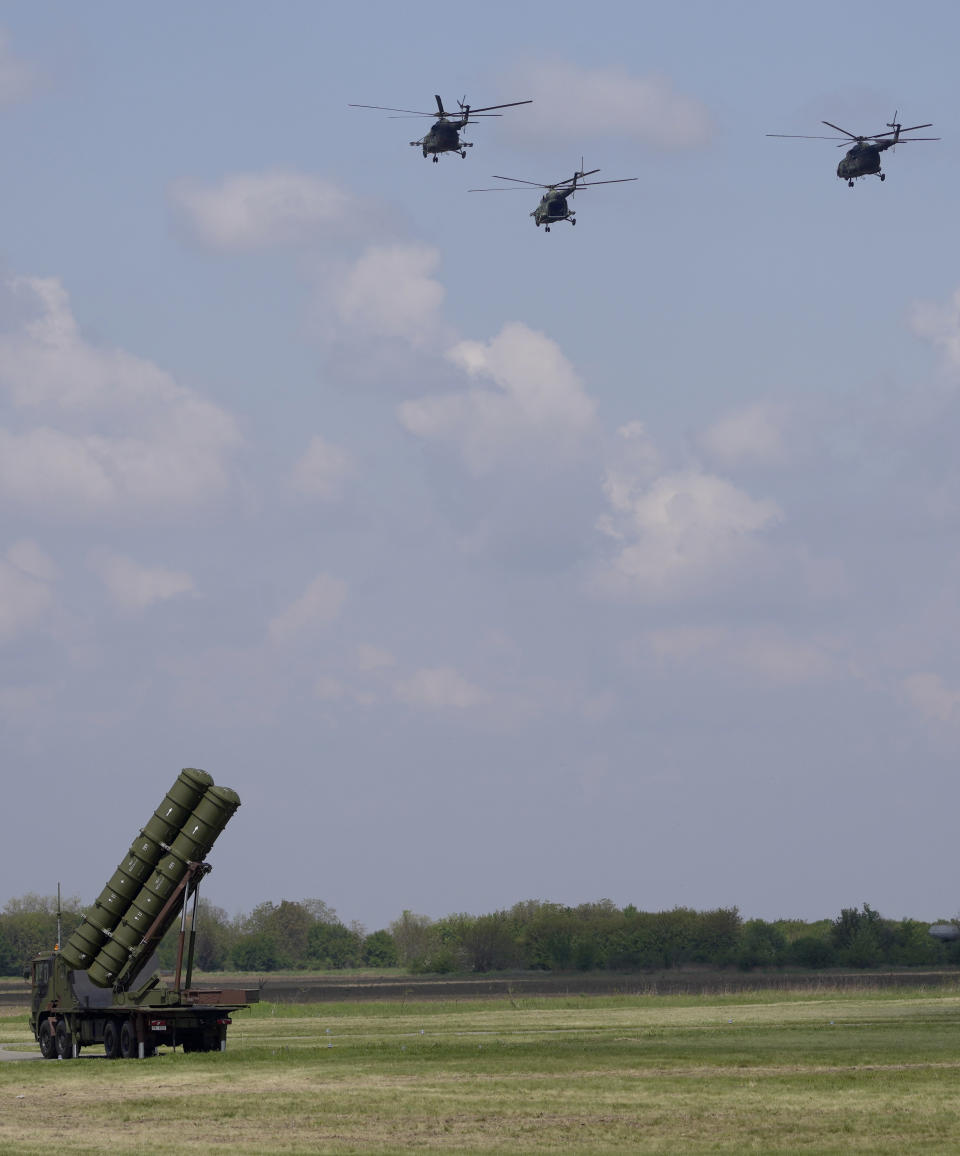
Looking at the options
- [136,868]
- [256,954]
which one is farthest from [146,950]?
[256,954]

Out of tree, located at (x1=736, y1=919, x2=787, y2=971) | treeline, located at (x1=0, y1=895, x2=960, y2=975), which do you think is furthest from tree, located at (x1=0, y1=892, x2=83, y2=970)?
tree, located at (x1=736, y1=919, x2=787, y2=971)

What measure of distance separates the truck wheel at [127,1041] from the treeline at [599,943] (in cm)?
4332

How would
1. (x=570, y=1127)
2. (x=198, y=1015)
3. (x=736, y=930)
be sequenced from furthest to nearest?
(x=736, y=930) → (x=198, y=1015) → (x=570, y=1127)

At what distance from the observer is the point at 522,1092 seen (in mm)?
31375

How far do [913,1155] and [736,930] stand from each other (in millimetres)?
91987

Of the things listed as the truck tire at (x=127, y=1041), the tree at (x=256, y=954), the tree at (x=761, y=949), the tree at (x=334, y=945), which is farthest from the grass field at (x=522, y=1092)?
the tree at (x=334, y=945)

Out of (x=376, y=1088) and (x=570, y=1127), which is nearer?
(x=570, y=1127)

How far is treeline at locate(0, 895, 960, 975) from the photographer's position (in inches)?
4151

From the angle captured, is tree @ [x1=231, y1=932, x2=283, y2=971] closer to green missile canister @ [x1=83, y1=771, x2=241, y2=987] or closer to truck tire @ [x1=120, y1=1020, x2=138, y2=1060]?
green missile canister @ [x1=83, y1=771, x2=241, y2=987]

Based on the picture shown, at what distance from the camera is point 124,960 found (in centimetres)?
4378

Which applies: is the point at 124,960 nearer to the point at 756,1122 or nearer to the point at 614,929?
the point at 756,1122

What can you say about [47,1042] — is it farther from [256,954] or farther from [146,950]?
[256,954]

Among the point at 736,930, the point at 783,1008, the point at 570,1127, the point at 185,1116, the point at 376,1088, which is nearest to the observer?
the point at 570,1127

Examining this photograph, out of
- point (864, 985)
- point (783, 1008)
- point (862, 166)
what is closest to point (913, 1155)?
point (783, 1008)
